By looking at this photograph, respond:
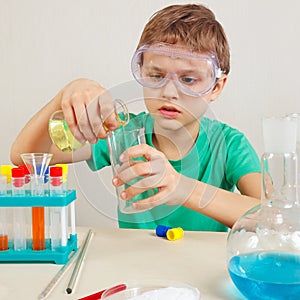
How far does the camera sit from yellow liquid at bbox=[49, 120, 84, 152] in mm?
851

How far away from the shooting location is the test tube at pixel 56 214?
81cm

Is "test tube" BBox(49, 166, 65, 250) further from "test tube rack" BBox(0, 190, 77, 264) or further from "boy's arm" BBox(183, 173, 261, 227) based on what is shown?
"boy's arm" BBox(183, 173, 261, 227)

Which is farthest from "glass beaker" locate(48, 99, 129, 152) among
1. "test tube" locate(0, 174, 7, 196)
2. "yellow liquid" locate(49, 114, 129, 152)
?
"test tube" locate(0, 174, 7, 196)

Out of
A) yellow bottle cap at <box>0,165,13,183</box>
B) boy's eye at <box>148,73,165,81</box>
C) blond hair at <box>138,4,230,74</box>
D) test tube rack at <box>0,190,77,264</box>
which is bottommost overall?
test tube rack at <box>0,190,77,264</box>

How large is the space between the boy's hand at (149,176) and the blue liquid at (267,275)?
0.22 meters

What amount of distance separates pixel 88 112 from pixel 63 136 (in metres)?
0.09

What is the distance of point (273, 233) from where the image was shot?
618 millimetres

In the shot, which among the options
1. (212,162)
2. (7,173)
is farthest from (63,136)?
(212,162)

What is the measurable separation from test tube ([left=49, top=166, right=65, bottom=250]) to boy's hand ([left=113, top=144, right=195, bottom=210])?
9cm

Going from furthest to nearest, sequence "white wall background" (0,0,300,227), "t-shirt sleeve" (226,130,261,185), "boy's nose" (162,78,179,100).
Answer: "white wall background" (0,0,300,227) < "t-shirt sleeve" (226,130,261,185) < "boy's nose" (162,78,179,100)

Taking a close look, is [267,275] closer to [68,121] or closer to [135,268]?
[135,268]

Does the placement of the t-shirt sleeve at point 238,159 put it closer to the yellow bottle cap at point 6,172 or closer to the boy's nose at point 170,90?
the boy's nose at point 170,90

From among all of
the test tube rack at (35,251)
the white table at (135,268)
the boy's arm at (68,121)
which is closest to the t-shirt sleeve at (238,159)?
the white table at (135,268)

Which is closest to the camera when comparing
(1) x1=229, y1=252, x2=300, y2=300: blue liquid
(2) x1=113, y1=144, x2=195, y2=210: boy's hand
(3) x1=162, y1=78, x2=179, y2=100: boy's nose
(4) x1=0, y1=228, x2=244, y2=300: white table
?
(1) x1=229, y1=252, x2=300, y2=300: blue liquid
